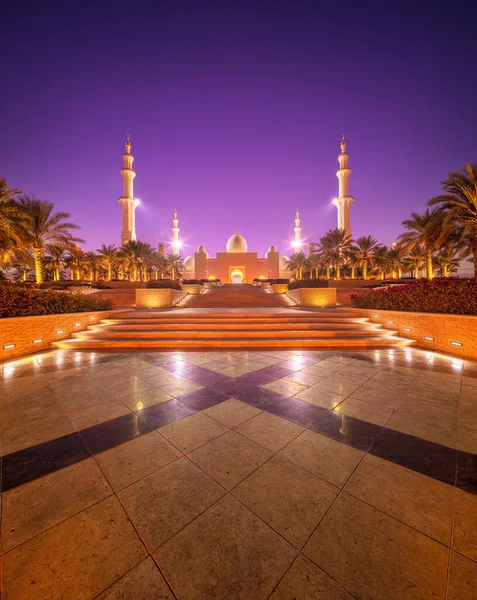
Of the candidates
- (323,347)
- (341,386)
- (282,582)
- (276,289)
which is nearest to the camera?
(282,582)

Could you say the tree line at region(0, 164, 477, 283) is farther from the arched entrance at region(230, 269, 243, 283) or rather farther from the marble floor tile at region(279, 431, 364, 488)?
the arched entrance at region(230, 269, 243, 283)

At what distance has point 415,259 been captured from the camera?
3091 centimetres

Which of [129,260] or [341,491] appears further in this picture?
[129,260]

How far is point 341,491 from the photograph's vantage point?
2109 millimetres

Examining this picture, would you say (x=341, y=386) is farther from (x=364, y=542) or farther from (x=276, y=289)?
(x=276, y=289)

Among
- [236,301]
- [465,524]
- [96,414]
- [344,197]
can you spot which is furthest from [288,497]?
[344,197]

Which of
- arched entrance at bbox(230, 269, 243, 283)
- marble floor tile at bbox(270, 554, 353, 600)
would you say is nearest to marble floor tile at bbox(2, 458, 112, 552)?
marble floor tile at bbox(270, 554, 353, 600)

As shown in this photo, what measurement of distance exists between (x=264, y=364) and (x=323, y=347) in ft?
8.12

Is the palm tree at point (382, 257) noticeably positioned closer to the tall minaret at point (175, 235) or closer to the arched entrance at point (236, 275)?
the arched entrance at point (236, 275)

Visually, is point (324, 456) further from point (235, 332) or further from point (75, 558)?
point (235, 332)

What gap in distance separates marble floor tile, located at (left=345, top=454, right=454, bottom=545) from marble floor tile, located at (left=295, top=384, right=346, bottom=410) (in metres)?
1.20

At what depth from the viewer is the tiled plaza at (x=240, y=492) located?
1475 millimetres

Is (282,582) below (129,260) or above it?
below

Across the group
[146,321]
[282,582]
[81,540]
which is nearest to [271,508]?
[282,582]
